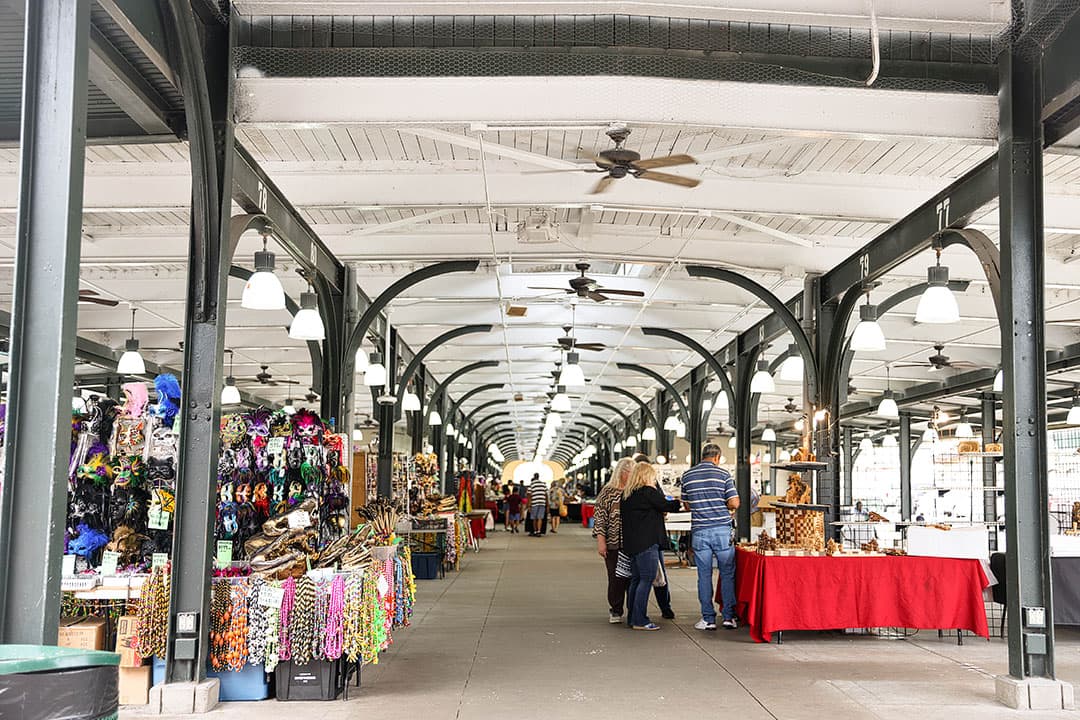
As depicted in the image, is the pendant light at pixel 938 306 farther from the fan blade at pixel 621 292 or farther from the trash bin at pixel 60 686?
the trash bin at pixel 60 686

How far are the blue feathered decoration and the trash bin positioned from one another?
156 inches

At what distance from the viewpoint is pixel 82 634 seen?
6312mm

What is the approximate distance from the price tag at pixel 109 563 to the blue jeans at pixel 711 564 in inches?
191

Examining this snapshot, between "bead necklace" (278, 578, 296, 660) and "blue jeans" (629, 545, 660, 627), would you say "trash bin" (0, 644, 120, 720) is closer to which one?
"bead necklace" (278, 578, 296, 660)

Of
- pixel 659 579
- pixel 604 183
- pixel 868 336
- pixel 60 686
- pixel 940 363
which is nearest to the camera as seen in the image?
pixel 60 686

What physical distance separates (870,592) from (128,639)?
553 cm

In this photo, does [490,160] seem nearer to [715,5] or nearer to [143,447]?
[715,5]

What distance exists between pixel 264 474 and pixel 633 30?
3.80 metres

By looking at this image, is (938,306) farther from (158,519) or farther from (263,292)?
(158,519)

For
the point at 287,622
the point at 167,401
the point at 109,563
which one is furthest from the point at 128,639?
the point at 167,401

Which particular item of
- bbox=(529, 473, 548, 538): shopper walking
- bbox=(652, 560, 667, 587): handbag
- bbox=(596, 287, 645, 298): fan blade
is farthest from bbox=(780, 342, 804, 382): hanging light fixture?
bbox=(529, 473, 548, 538): shopper walking

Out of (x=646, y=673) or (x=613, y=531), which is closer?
(x=646, y=673)

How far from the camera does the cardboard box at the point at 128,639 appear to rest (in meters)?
6.29

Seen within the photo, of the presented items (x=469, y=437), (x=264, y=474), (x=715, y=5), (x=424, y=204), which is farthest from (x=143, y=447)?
(x=469, y=437)
